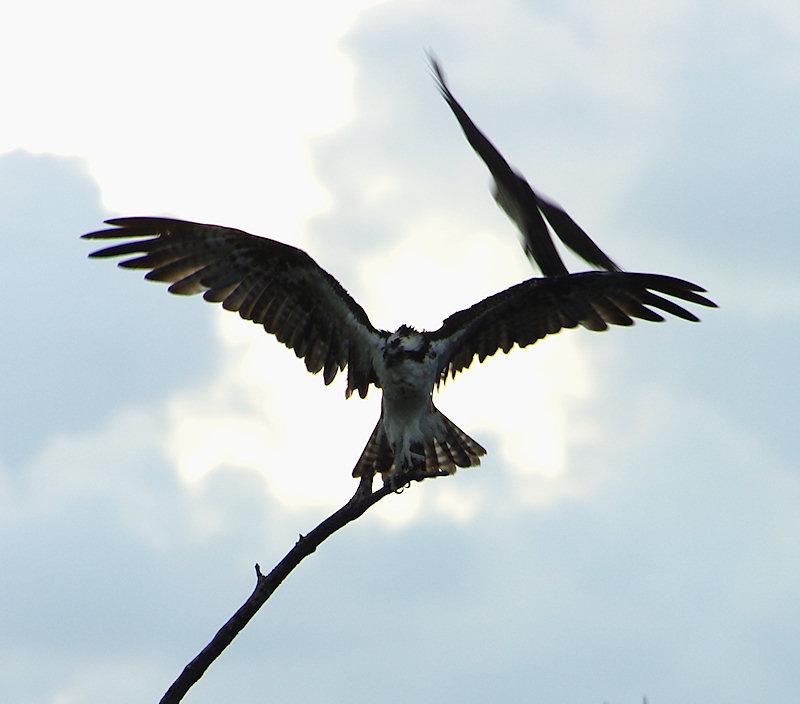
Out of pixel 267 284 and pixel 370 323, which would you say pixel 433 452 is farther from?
pixel 267 284

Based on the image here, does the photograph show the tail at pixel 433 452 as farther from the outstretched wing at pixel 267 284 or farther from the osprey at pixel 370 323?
the outstretched wing at pixel 267 284

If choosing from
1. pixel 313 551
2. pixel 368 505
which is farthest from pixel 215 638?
pixel 368 505

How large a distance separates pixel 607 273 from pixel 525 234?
1046 millimetres

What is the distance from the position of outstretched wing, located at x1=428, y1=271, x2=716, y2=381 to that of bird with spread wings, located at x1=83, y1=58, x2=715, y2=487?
0.01m

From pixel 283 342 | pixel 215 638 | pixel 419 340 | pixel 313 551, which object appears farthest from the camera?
pixel 283 342

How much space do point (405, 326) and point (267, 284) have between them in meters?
1.45

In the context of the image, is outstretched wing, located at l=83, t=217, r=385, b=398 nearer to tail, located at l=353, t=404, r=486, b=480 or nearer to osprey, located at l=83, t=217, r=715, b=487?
osprey, located at l=83, t=217, r=715, b=487

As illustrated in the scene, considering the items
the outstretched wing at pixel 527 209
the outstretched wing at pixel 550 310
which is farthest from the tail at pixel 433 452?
the outstretched wing at pixel 527 209

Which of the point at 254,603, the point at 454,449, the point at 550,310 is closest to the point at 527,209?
the point at 550,310

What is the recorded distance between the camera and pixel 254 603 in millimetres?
8094

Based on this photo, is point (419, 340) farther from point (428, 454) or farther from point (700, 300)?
point (700, 300)

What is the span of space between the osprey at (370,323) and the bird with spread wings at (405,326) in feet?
0.03

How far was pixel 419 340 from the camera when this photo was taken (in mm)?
11484

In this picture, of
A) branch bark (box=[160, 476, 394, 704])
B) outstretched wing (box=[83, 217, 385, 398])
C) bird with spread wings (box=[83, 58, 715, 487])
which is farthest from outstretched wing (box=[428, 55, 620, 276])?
branch bark (box=[160, 476, 394, 704])
